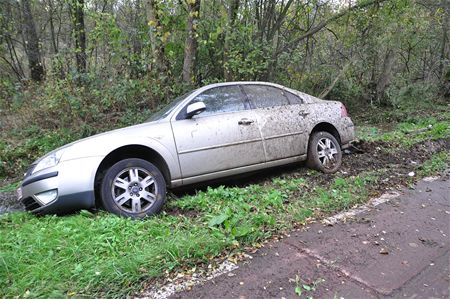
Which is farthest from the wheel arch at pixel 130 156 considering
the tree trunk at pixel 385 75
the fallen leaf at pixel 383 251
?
the tree trunk at pixel 385 75

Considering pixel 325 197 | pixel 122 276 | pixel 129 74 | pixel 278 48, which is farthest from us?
pixel 278 48

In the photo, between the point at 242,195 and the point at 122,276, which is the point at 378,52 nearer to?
the point at 242,195

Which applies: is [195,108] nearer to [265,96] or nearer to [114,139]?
[114,139]

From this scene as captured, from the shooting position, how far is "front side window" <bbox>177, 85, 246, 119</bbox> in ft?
16.2

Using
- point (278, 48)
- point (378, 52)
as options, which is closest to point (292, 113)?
point (278, 48)

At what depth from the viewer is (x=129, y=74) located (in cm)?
925

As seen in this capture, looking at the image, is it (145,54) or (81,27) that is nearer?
(145,54)

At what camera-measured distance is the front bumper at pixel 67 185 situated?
3.89 metres

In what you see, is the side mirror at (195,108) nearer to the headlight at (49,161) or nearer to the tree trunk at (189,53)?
the headlight at (49,161)

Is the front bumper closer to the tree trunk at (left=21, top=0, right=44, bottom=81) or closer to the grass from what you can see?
the grass

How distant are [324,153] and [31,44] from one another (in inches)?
417

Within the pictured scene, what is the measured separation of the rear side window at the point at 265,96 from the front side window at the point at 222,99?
178mm

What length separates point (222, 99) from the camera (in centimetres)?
509

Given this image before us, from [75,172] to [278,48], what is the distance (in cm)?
821
